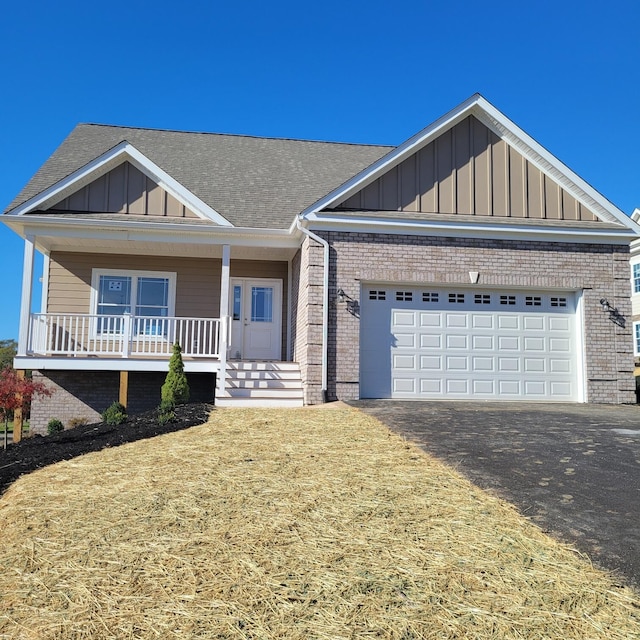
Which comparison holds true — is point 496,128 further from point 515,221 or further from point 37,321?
point 37,321

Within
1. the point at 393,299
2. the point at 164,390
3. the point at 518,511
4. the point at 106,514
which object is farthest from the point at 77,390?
the point at 518,511

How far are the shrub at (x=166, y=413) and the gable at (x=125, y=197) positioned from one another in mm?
4351

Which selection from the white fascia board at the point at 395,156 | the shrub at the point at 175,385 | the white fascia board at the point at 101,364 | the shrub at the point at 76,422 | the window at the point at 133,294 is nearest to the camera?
the shrub at the point at 175,385

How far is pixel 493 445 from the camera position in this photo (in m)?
6.57

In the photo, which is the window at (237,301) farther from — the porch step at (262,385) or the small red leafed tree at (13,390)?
the small red leafed tree at (13,390)

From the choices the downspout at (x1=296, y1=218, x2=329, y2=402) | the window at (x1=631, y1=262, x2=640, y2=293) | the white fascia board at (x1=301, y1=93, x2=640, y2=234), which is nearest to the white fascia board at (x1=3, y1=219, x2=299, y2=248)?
the downspout at (x1=296, y1=218, x2=329, y2=402)

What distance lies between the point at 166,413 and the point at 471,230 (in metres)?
6.92

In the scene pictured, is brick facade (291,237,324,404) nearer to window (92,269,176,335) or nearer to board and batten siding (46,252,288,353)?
board and batten siding (46,252,288,353)

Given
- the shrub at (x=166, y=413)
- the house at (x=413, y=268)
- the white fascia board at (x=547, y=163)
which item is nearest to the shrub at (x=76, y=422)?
the house at (x=413, y=268)

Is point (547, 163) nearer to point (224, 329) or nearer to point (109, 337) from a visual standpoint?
point (224, 329)

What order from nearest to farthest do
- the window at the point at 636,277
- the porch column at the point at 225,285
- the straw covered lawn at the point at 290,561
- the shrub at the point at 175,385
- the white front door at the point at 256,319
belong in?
the straw covered lawn at the point at 290,561 → the shrub at the point at 175,385 → the porch column at the point at 225,285 → the white front door at the point at 256,319 → the window at the point at 636,277

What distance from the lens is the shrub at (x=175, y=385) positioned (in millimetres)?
10539

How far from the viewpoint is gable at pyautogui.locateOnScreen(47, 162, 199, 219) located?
12.2m

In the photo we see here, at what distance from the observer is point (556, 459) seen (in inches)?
234
